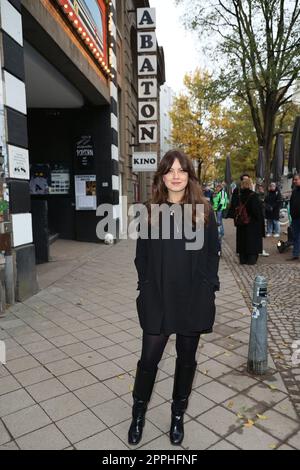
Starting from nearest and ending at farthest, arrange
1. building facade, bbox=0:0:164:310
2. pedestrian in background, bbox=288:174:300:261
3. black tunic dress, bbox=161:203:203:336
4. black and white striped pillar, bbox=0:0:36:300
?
black tunic dress, bbox=161:203:203:336, black and white striped pillar, bbox=0:0:36:300, building facade, bbox=0:0:164:310, pedestrian in background, bbox=288:174:300:261

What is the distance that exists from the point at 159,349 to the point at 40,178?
10608mm

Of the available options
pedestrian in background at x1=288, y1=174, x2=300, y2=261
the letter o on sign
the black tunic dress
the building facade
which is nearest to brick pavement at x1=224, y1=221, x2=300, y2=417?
pedestrian in background at x1=288, y1=174, x2=300, y2=261

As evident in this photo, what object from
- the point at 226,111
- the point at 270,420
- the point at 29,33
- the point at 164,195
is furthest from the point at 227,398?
the point at 226,111

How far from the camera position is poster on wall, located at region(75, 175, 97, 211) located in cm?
1169

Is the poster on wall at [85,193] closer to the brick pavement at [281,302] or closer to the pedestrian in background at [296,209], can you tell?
the brick pavement at [281,302]

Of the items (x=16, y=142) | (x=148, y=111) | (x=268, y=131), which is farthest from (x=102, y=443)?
(x=268, y=131)

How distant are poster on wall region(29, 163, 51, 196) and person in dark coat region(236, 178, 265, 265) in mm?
6643

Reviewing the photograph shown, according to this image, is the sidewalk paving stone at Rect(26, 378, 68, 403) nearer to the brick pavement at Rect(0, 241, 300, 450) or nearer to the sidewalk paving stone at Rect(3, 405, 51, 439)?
the brick pavement at Rect(0, 241, 300, 450)

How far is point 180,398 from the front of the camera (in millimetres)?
2447

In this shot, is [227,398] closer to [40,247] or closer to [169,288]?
[169,288]

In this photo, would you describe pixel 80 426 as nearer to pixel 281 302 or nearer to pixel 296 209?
pixel 281 302

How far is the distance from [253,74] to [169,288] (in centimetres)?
1501

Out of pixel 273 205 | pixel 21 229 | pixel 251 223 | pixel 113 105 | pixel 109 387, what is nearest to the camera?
pixel 109 387

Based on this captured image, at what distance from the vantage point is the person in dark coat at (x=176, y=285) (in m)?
2.30
